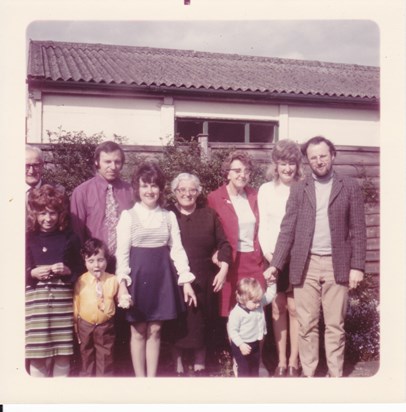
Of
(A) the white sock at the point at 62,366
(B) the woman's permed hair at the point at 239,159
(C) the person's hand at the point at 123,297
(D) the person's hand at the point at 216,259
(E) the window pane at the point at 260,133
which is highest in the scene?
(E) the window pane at the point at 260,133

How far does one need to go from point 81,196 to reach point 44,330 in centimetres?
62

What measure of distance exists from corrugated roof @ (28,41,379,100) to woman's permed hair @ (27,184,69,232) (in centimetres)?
54

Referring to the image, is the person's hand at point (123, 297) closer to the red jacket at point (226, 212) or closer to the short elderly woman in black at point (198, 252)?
the short elderly woman in black at point (198, 252)

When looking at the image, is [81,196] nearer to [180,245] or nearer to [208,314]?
[180,245]

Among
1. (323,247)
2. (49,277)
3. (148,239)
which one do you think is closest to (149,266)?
(148,239)

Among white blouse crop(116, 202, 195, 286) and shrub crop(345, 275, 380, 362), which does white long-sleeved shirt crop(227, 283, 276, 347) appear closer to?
white blouse crop(116, 202, 195, 286)

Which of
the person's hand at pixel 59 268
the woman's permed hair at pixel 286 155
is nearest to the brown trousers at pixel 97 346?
the person's hand at pixel 59 268

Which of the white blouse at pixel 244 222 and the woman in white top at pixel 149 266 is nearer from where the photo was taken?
the woman in white top at pixel 149 266

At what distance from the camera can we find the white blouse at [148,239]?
287 centimetres

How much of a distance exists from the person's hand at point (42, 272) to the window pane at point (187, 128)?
0.86 m

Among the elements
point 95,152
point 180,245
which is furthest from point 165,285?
point 95,152

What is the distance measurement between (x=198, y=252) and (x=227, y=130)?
0.61 meters

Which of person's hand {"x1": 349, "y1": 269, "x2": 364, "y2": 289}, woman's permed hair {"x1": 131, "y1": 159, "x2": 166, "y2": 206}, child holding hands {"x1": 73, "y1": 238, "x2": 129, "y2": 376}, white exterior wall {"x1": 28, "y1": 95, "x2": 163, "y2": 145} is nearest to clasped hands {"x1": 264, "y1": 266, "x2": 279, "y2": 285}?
person's hand {"x1": 349, "y1": 269, "x2": 364, "y2": 289}

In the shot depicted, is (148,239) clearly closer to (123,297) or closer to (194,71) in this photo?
(123,297)
